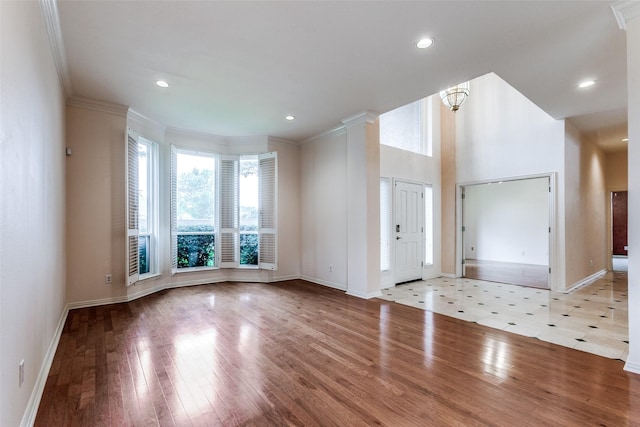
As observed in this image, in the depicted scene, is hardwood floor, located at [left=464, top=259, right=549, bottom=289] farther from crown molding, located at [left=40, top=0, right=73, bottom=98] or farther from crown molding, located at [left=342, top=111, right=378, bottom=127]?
crown molding, located at [left=40, top=0, right=73, bottom=98]

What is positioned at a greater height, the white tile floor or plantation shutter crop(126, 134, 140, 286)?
plantation shutter crop(126, 134, 140, 286)

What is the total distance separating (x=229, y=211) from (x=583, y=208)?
7304mm

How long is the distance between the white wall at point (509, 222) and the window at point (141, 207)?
7.58m

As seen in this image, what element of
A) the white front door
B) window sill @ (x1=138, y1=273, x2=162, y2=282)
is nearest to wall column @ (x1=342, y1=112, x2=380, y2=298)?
the white front door

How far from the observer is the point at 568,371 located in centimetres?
251

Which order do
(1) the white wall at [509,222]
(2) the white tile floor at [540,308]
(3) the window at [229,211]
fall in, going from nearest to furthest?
(2) the white tile floor at [540,308]
(3) the window at [229,211]
(1) the white wall at [509,222]

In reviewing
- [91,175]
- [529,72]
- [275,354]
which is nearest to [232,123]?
[91,175]

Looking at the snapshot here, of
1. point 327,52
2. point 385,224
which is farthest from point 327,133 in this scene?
point 327,52

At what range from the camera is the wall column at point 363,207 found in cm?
496

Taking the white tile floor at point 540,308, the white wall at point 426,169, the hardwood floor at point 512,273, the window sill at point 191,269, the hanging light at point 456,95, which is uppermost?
the hanging light at point 456,95

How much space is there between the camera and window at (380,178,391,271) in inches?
230

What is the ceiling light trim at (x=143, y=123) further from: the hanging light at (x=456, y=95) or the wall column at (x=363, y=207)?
the hanging light at (x=456, y=95)

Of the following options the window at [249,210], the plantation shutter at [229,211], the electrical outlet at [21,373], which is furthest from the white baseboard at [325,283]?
the electrical outlet at [21,373]

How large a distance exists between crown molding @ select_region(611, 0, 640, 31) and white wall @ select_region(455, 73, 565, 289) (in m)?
3.39
